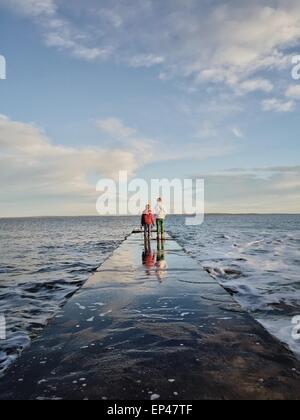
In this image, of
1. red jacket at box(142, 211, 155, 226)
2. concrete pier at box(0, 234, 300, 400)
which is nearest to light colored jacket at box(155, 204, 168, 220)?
red jacket at box(142, 211, 155, 226)

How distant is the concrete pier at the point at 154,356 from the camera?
3.20 m

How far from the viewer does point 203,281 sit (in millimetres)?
8898

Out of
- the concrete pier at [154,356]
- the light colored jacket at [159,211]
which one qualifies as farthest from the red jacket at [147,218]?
the concrete pier at [154,356]

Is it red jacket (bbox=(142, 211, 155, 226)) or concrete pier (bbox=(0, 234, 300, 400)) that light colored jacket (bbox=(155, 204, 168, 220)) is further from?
concrete pier (bbox=(0, 234, 300, 400))

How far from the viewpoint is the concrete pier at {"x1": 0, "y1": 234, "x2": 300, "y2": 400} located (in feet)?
10.5

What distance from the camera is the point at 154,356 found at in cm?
403

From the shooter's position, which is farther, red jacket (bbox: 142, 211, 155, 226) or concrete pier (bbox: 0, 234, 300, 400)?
red jacket (bbox: 142, 211, 155, 226)

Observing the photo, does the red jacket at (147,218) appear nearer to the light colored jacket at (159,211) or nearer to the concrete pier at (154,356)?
the light colored jacket at (159,211)
